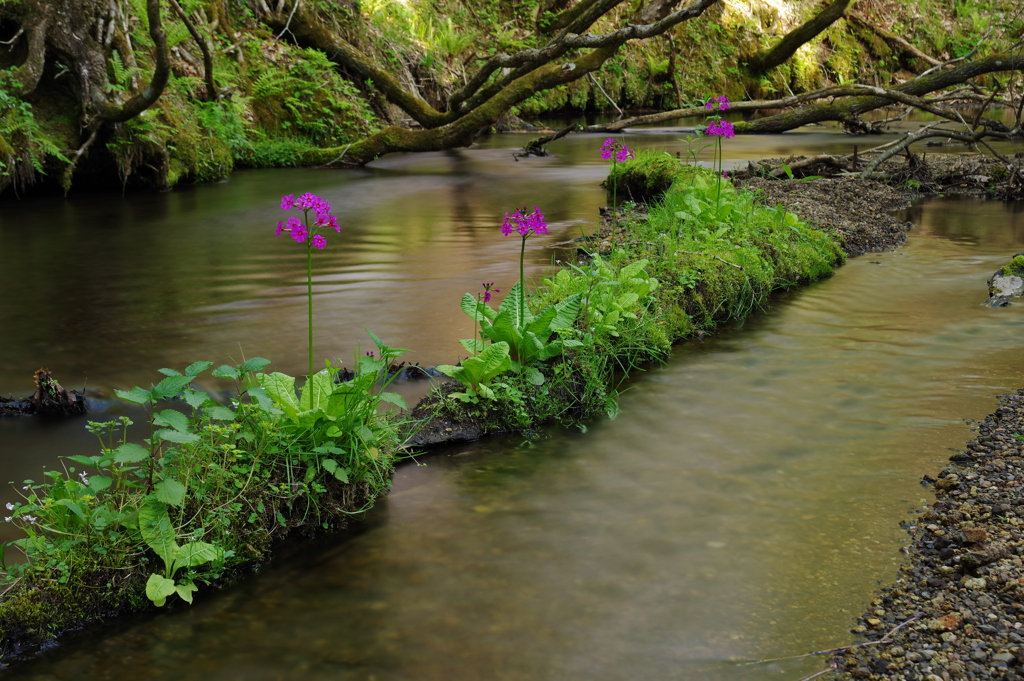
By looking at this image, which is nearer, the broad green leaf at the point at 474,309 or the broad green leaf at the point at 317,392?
the broad green leaf at the point at 317,392

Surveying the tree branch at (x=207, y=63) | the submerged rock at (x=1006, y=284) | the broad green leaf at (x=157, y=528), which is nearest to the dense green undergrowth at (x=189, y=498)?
the broad green leaf at (x=157, y=528)

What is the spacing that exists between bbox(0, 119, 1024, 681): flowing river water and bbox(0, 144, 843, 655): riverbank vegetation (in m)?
0.13

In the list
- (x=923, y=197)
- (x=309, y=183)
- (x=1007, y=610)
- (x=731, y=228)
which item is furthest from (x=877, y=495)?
(x=309, y=183)

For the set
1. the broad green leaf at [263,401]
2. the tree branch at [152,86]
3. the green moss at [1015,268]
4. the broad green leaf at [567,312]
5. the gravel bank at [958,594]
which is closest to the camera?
the gravel bank at [958,594]

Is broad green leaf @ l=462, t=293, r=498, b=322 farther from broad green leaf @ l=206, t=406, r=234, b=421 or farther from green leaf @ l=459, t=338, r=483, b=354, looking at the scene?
broad green leaf @ l=206, t=406, r=234, b=421

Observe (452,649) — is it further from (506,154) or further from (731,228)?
(506,154)

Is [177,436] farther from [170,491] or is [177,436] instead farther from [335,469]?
[335,469]

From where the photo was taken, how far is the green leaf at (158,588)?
8.94 ft

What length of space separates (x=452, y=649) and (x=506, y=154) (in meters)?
14.2

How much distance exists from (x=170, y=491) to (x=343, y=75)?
14.9 metres

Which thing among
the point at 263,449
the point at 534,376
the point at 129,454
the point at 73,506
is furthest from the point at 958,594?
the point at 73,506

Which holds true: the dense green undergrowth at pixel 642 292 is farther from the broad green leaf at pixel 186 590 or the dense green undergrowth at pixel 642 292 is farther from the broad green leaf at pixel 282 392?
Answer: the broad green leaf at pixel 186 590

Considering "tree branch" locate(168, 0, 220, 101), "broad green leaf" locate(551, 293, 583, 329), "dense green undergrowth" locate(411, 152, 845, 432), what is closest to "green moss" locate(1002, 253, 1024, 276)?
"dense green undergrowth" locate(411, 152, 845, 432)

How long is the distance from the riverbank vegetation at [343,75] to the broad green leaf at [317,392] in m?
6.16
